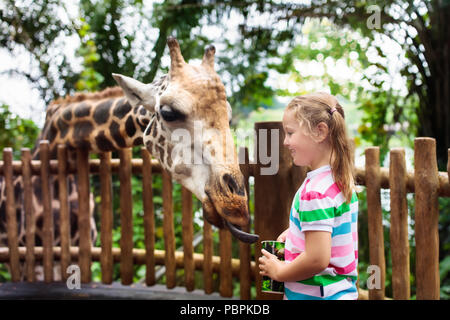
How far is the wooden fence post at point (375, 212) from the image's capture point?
2.64m

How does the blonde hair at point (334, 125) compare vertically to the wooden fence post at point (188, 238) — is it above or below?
above

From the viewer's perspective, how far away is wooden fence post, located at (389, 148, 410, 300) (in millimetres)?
2539

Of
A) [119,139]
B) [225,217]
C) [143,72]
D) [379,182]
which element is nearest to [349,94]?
[143,72]

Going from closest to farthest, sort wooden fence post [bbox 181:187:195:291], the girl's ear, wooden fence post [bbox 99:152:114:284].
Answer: the girl's ear
wooden fence post [bbox 181:187:195:291]
wooden fence post [bbox 99:152:114:284]

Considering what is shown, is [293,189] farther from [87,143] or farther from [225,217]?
[87,143]

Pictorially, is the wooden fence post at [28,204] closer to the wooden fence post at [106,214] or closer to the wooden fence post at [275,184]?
the wooden fence post at [106,214]

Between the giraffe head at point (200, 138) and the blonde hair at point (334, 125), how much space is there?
0.60 meters

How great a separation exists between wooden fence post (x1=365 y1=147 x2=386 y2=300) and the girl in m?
1.19

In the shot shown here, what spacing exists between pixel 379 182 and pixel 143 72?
158 inches

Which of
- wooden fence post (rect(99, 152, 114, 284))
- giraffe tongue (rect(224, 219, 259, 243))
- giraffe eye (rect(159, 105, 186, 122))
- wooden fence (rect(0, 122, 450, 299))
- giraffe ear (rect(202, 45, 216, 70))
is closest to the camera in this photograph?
giraffe tongue (rect(224, 219, 259, 243))

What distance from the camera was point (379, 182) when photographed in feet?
8.69

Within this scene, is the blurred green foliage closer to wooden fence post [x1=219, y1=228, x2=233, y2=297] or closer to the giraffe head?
wooden fence post [x1=219, y1=228, x2=233, y2=297]
